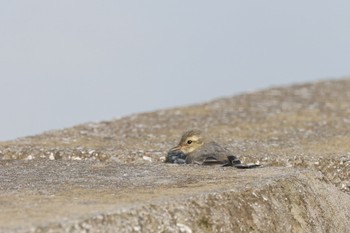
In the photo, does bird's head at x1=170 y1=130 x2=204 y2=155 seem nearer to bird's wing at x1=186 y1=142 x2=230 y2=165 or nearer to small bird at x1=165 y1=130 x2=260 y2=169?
small bird at x1=165 y1=130 x2=260 y2=169

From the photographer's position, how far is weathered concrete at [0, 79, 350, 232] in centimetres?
1633

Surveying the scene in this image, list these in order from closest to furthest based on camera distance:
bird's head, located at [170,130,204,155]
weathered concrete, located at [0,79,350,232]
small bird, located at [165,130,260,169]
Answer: weathered concrete, located at [0,79,350,232] < small bird, located at [165,130,260,169] < bird's head, located at [170,130,204,155]

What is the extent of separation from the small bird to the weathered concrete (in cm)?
71

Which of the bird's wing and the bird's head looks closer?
the bird's wing

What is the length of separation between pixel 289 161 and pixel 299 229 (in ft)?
21.9

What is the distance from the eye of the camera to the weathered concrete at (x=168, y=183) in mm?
16328

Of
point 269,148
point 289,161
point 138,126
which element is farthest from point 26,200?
point 138,126

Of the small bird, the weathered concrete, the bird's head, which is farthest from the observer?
the bird's head

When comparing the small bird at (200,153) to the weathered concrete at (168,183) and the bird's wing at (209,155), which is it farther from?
the weathered concrete at (168,183)

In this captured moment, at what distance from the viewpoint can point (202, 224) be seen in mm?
17188

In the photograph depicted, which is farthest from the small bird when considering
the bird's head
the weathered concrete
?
the weathered concrete

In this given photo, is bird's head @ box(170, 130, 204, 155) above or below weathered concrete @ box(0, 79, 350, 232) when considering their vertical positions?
above

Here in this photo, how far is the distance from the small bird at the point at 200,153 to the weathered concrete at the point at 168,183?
0.71 m

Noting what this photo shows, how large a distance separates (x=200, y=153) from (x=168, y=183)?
4317 mm
